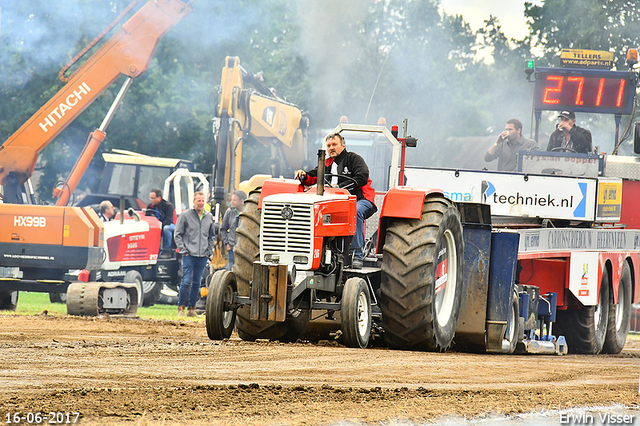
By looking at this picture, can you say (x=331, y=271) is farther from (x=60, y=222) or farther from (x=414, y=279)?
(x=60, y=222)

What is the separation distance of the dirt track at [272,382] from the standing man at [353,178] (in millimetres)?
1039

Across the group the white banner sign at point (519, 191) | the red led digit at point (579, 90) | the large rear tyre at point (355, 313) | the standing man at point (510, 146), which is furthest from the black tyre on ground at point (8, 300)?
the red led digit at point (579, 90)

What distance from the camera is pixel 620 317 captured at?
13.4 m

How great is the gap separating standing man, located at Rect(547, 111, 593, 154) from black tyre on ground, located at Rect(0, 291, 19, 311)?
8.42m

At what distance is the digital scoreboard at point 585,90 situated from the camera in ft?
51.2

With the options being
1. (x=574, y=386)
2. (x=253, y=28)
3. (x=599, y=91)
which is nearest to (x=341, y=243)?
(x=574, y=386)

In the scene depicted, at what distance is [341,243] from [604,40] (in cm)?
3392

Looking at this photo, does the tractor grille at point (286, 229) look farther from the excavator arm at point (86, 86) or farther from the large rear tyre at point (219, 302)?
the excavator arm at point (86, 86)

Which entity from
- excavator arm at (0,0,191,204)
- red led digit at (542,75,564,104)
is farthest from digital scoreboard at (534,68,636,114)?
excavator arm at (0,0,191,204)

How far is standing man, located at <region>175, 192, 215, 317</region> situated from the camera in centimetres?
1537

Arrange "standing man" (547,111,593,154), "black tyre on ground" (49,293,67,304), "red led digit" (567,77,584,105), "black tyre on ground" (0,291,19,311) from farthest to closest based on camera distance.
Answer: "black tyre on ground" (49,293,67,304), "red led digit" (567,77,584,105), "black tyre on ground" (0,291,19,311), "standing man" (547,111,593,154)

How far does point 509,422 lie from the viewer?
17.2 feet

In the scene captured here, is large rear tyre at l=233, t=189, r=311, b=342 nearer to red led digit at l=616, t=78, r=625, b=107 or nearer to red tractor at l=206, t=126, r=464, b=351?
red tractor at l=206, t=126, r=464, b=351

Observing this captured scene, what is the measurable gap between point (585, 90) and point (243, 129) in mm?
6755
